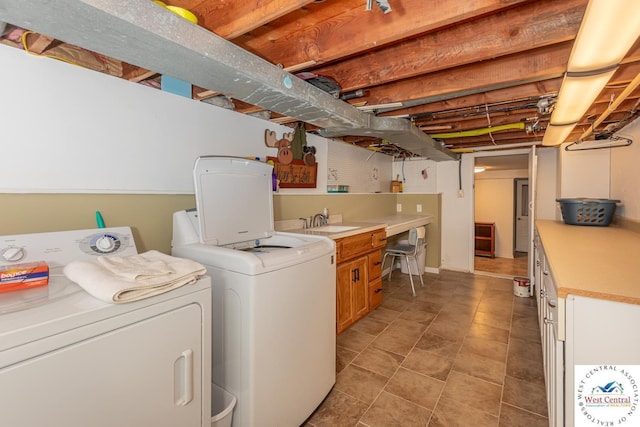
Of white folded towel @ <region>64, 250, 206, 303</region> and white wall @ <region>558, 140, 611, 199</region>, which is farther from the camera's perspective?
white wall @ <region>558, 140, 611, 199</region>

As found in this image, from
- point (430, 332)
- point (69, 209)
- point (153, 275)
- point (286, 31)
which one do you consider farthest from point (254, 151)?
point (430, 332)

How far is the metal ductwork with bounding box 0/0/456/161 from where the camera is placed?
87 centimetres

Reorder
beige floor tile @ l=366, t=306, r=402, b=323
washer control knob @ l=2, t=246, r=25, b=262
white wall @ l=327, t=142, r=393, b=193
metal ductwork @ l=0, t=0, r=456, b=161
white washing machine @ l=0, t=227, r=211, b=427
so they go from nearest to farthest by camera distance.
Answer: white washing machine @ l=0, t=227, r=211, b=427 → metal ductwork @ l=0, t=0, r=456, b=161 → washer control knob @ l=2, t=246, r=25, b=262 → beige floor tile @ l=366, t=306, r=402, b=323 → white wall @ l=327, t=142, r=393, b=193

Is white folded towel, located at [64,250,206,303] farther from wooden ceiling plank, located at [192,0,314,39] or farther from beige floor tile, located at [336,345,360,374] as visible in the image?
beige floor tile, located at [336,345,360,374]

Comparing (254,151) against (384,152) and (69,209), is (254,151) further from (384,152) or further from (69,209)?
(384,152)

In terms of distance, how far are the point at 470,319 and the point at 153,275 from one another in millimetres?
3038

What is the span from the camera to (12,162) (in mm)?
1283

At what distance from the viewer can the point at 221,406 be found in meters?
1.42

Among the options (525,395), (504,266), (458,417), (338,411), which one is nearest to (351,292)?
(338,411)

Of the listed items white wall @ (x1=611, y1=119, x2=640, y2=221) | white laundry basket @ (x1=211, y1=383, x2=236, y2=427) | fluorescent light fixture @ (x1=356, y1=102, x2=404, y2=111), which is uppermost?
fluorescent light fixture @ (x1=356, y1=102, x2=404, y2=111)

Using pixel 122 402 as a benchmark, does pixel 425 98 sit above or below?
above

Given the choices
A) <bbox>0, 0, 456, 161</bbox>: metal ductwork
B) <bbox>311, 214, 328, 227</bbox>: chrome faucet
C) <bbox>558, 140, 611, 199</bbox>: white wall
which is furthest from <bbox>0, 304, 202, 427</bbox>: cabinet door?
<bbox>558, 140, 611, 199</bbox>: white wall

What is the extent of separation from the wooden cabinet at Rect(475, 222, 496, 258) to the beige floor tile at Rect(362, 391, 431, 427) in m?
5.21

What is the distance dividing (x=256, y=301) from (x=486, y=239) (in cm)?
611
